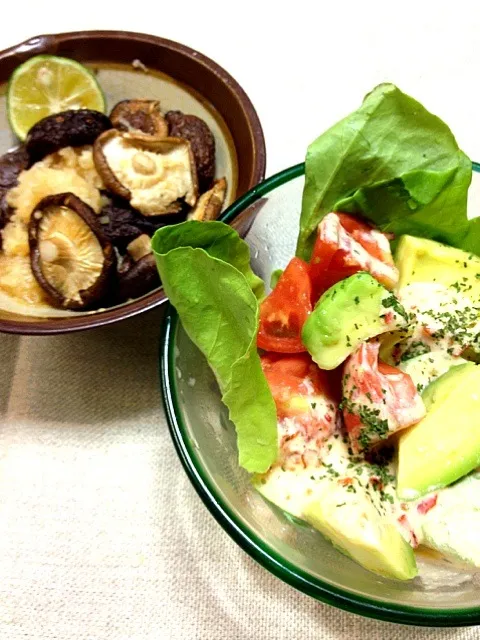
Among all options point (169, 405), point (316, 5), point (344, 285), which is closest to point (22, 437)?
point (169, 405)

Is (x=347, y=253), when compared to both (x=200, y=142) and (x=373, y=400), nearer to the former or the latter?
(x=373, y=400)

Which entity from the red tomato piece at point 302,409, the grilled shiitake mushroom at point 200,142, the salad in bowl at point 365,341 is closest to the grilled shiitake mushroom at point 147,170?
the grilled shiitake mushroom at point 200,142

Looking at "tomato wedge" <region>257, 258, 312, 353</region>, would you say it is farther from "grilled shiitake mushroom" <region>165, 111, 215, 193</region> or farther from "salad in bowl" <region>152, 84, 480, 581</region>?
"grilled shiitake mushroom" <region>165, 111, 215, 193</region>

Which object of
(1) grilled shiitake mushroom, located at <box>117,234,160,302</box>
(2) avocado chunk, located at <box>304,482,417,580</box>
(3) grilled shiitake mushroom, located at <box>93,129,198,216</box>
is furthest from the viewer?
(3) grilled shiitake mushroom, located at <box>93,129,198,216</box>

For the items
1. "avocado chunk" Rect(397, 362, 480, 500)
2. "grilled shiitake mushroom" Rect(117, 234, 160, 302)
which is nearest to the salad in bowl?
"avocado chunk" Rect(397, 362, 480, 500)

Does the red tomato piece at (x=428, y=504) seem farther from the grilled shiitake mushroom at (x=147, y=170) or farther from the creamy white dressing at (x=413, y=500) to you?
the grilled shiitake mushroom at (x=147, y=170)

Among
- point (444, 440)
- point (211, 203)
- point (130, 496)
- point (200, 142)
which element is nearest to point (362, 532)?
point (444, 440)
